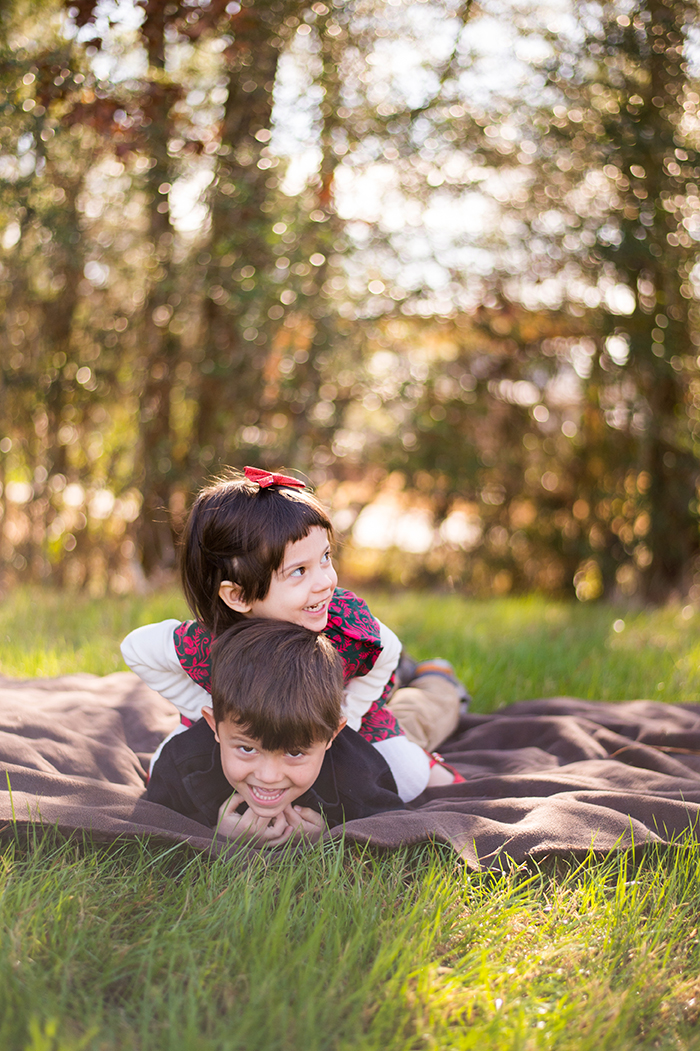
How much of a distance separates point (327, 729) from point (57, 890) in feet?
1.93

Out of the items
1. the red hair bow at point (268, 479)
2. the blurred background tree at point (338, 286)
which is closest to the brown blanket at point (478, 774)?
the red hair bow at point (268, 479)

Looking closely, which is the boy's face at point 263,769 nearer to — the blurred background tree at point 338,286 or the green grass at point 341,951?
the green grass at point 341,951

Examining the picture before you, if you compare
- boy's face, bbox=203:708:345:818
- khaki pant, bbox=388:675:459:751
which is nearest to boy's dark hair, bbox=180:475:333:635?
boy's face, bbox=203:708:345:818

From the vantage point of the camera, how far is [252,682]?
64.5 inches

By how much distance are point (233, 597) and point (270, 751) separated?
0.38 metres

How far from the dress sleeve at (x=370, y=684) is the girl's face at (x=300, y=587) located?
273 millimetres

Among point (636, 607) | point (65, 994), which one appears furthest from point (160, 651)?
point (636, 607)

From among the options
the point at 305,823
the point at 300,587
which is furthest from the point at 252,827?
the point at 300,587

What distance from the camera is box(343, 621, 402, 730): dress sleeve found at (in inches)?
80.3

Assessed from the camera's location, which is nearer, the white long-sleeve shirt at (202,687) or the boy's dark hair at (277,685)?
the boy's dark hair at (277,685)

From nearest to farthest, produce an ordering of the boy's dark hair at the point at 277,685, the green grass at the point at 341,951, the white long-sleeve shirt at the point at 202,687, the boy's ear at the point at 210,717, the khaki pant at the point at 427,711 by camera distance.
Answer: the green grass at the point at 341,951 < the boy's dark hair at the point at 277,685 < the boy's ear at the point at 210,717 < the white long-sleeve shirt at the point at 202,687 < the khaki pant at the point at 427,711

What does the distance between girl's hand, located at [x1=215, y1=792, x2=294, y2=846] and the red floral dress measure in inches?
12.6

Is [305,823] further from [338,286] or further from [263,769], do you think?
[338,286]

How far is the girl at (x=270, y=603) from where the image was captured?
1.80 meters
